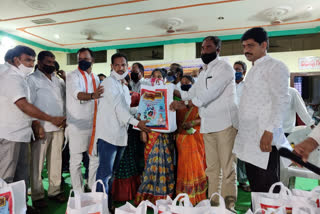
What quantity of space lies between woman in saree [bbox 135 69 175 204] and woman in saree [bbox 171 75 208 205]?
0.38 ft

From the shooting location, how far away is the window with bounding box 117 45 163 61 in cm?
912

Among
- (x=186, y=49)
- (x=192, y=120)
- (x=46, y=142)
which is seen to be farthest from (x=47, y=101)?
(x=186, y=49)

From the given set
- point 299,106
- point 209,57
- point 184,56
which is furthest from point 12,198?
point 184,56

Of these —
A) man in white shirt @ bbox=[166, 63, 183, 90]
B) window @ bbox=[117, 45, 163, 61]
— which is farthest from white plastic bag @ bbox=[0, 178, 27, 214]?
window @ bbox=[117, 45, 163, 61]

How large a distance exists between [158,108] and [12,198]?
128cm

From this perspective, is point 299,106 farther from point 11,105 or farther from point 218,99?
point 11,105

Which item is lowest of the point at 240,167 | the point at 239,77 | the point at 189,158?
the point at 240,167

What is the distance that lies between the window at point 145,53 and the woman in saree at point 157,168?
6.96 metres

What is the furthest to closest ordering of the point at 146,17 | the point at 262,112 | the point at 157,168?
1. the point at 146,17
2. the point at 157,168
3. the point at 262,112

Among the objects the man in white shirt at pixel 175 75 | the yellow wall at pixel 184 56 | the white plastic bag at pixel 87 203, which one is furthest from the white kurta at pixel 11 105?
the yellow wall at pixel 184 56

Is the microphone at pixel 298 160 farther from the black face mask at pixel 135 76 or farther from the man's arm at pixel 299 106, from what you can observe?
the black face mask at pixel 135 76

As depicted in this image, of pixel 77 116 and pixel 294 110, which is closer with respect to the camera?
pixel 77 116

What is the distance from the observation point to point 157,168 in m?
2.38

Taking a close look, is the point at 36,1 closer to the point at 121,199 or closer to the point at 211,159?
the point at 121,199
